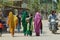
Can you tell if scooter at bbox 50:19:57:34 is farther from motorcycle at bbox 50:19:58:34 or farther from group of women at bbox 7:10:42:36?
group of women at bbox 7:10:42:36

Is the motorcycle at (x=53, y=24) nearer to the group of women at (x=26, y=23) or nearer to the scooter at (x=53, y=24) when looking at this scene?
the scooter at (x=53, y=24)

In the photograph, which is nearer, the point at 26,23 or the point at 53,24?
the point at 26,23

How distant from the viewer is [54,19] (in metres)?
22.3

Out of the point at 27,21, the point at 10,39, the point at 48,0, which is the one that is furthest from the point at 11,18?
the point at 48,0

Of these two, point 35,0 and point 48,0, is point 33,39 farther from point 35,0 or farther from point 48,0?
point 48,0

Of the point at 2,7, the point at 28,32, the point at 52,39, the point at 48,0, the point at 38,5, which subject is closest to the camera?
the point at 52,39

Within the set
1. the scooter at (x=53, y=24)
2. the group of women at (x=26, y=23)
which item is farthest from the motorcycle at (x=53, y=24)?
the group of women at (x=26, y=23)

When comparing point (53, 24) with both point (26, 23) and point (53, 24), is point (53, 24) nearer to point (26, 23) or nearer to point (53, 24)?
point (53, 24)

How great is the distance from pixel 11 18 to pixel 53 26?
3.81m

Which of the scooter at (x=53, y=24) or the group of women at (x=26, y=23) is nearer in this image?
the group of women at (x=26, y=23)

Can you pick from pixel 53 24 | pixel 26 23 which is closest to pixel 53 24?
pixel 53 24

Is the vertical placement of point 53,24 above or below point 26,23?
below

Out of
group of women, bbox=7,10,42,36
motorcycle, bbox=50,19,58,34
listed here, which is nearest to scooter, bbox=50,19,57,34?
motorcycle, bbox=50,19,58,34

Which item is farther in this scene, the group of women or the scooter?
the scooter
